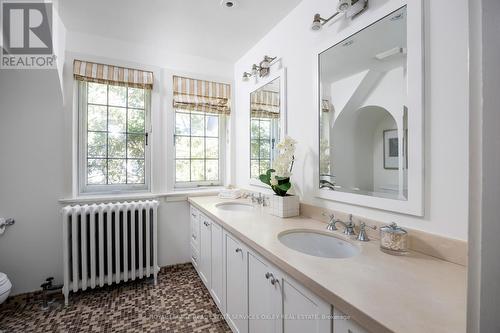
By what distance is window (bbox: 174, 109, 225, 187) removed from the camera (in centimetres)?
263

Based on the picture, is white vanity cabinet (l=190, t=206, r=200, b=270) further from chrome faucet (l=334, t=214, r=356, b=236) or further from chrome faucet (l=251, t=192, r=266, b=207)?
chrome faucet (l=334, t=214, r=356, b=236)

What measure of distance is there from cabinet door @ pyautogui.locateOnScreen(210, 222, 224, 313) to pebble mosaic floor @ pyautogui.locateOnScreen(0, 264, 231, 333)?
17 cm

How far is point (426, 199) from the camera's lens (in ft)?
3.23

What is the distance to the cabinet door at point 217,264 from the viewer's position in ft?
5.41

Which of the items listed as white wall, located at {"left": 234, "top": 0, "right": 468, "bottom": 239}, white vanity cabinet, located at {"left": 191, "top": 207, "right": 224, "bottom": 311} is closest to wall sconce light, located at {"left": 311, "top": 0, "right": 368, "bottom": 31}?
white wall, located at {"left": 234, "top": 0, "right": 468, "bottom": 239}

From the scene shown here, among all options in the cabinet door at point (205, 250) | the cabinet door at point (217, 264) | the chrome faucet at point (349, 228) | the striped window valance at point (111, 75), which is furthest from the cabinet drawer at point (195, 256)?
the striped window valance at point (111, 75)

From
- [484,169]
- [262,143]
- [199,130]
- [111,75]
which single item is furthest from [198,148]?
[484,169]

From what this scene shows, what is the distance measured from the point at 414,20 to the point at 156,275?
8.97 feet

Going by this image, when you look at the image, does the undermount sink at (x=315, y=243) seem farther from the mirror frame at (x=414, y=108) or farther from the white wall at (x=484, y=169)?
the white wall at (x=484, y=169)

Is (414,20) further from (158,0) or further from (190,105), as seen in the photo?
(190,105)

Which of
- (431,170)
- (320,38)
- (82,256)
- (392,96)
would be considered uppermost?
(320,38)

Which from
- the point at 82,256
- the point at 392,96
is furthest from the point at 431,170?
the point at 82,256

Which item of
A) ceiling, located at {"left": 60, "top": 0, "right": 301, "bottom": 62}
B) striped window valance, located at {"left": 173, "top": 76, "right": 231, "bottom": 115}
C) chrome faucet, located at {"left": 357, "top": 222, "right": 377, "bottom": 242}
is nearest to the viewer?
chrome faucet, located at {"left": 357, "top": 222, "right": 377, "bottom": 242}

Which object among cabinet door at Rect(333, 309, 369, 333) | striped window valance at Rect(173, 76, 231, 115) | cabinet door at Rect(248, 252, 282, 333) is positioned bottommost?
cabinet door at Rect(248, 252, 282, 333)
